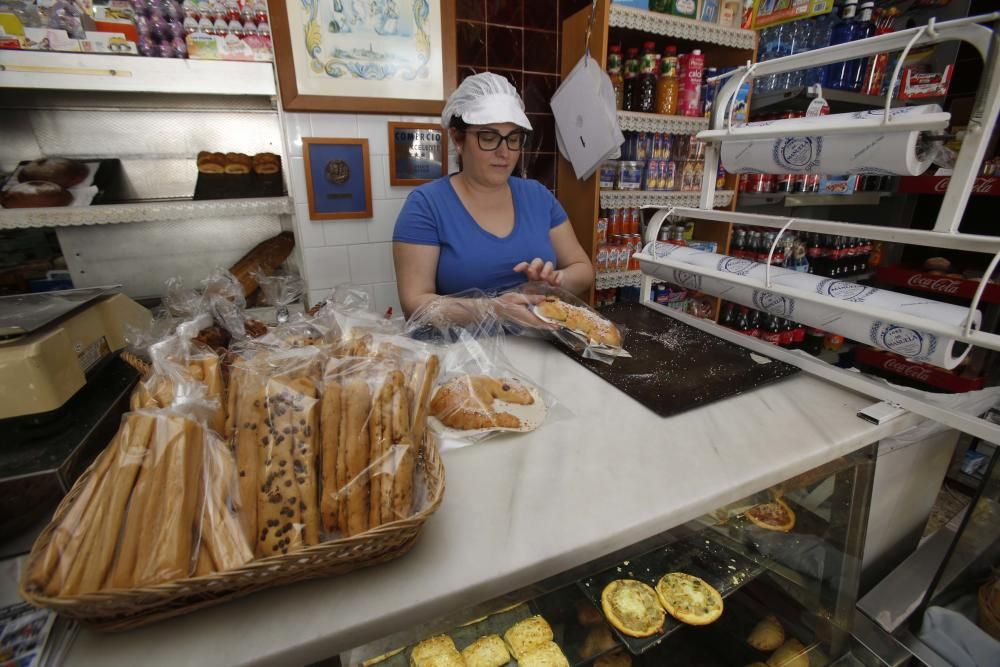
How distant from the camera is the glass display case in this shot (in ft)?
3.10

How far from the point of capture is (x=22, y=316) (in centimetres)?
85

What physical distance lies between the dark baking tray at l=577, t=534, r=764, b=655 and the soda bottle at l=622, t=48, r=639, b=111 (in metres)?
2.40

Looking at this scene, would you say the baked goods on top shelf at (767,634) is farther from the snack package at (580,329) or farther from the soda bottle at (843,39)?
the soda bottle at (843,39)

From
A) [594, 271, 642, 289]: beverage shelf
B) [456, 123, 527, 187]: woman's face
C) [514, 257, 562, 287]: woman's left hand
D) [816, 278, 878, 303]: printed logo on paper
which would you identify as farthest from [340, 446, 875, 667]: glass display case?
[594, 271, 642, 289]: beverage shelf

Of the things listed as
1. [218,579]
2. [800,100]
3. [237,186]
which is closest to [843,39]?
[800,100]

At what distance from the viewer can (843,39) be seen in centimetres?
267

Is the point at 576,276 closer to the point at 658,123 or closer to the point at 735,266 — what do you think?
the point at 735,266

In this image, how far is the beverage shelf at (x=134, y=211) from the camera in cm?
175

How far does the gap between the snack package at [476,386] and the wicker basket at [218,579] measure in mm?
311

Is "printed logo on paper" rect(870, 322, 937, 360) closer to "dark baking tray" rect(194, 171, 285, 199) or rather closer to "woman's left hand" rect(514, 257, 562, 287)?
"woman's left hand" rect(514, 257, 562, 287)

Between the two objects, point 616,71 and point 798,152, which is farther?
point 616,71

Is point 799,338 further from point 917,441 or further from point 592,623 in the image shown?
point 592,623

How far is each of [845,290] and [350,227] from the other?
2240 mm

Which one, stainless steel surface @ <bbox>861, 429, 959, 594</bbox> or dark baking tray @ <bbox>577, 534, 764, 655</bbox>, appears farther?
stainless steel surface @ <bbox>861, 429, 959, 594</bbox>
